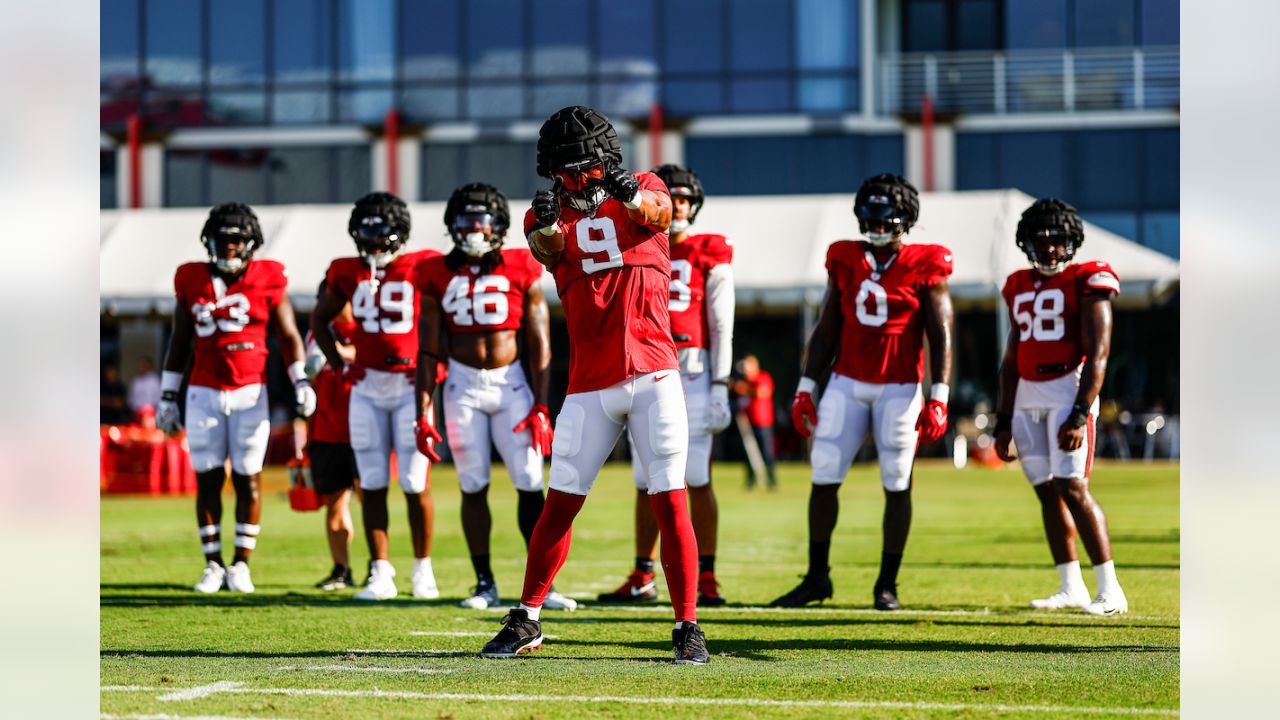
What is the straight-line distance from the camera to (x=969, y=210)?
25.0 meters

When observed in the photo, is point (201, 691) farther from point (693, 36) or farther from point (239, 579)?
point (693, 36)

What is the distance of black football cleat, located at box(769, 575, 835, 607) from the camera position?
25.9 ft

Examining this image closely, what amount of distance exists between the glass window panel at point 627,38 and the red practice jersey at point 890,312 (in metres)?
22.5

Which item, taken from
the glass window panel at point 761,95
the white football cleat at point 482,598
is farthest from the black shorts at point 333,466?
the glass window panel at point 761,95

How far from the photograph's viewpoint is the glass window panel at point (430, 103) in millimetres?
30578

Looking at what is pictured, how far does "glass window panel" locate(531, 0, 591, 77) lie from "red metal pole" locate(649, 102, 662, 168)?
4.83ft

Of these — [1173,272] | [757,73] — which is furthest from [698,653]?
[757,73]

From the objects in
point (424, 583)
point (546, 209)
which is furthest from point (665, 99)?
point (546, 209)

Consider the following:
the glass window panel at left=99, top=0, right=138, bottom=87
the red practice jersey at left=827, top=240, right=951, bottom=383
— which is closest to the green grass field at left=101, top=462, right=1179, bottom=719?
the red practice jersey at left=827, top=240, right=951, bottom=383

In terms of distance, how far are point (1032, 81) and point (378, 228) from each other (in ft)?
77.3

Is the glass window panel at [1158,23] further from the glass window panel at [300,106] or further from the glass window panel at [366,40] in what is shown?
the glass window panel at [300,106]
